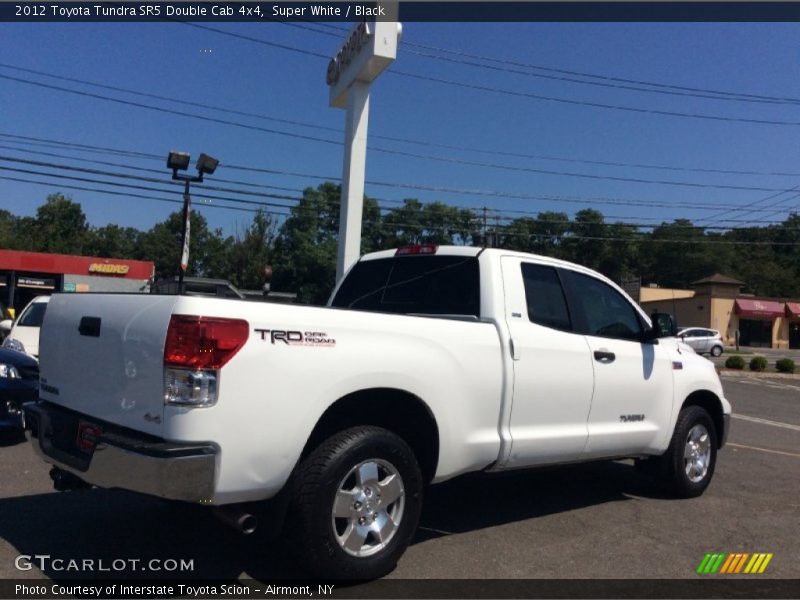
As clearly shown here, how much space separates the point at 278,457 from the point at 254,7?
12.1 m

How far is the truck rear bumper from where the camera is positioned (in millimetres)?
3301

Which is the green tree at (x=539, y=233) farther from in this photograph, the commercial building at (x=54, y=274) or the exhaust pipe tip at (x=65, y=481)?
the exhaust pipe tip at (x=65, y=481)

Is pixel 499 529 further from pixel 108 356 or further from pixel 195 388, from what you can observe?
pixel 108 356

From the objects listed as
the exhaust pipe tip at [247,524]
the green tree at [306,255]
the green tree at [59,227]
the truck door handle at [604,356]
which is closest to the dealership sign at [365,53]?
the truck door handle at [604,356]

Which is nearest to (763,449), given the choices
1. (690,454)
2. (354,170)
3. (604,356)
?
(690,454)

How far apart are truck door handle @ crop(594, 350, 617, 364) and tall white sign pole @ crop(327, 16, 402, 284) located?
7.68 m

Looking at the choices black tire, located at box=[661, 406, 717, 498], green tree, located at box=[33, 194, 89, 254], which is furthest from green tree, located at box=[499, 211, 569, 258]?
green tree, located at box=[33, 194, 89, 254]

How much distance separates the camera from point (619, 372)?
561 cm

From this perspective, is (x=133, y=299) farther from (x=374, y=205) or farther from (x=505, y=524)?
(x=374, y=205)

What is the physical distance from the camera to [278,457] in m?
3.58

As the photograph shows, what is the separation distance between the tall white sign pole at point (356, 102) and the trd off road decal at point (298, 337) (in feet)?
29.5

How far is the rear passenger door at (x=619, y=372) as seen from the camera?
5426mm

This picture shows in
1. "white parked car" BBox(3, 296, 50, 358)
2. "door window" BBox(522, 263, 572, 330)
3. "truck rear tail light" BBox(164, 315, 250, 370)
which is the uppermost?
"door window" BBox(522, 263, 572, 330)

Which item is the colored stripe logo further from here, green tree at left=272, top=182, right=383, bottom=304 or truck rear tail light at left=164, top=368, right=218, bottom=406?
green tree at left=272, top=182, right=383, bottom=304
